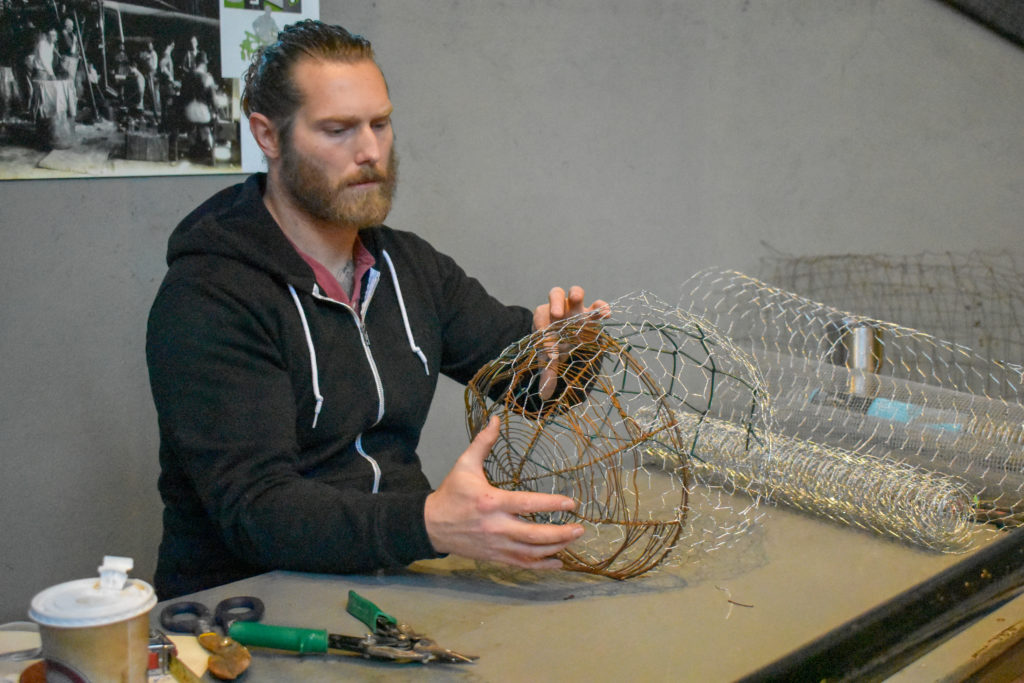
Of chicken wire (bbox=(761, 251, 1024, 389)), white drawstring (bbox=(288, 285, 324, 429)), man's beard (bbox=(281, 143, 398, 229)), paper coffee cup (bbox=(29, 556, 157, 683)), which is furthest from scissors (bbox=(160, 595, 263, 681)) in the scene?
chicken wire (bbox=(761, 251, 1024, 389))

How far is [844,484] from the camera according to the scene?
4.55 feet

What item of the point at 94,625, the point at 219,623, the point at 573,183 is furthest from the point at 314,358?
the point at 573,183

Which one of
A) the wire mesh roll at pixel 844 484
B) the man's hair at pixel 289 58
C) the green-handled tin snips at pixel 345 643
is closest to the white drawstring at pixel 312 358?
the man's hair at pixel 289 58

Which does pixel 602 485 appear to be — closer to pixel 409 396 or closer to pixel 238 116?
pixel 409 396

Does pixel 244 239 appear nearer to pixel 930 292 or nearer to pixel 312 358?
pixel 312 358

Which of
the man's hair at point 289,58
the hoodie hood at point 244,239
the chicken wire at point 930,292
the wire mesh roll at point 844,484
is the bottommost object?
the wire mesh roll at point 844,484

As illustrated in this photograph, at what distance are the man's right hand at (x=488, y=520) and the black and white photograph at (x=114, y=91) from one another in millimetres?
1154

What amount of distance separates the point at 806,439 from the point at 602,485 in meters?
0.35

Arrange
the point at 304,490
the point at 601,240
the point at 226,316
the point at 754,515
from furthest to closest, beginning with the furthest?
the point at 601,240, the point at 754,515, the point at 226,316, the point at 304,490

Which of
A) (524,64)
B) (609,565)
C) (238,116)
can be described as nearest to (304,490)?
(609,565)

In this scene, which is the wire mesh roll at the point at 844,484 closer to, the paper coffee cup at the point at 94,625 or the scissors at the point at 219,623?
the scissors at the point at 219,623

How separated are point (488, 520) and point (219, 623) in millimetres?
316

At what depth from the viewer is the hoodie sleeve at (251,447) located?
3.77 ft

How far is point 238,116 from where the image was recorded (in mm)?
2004
